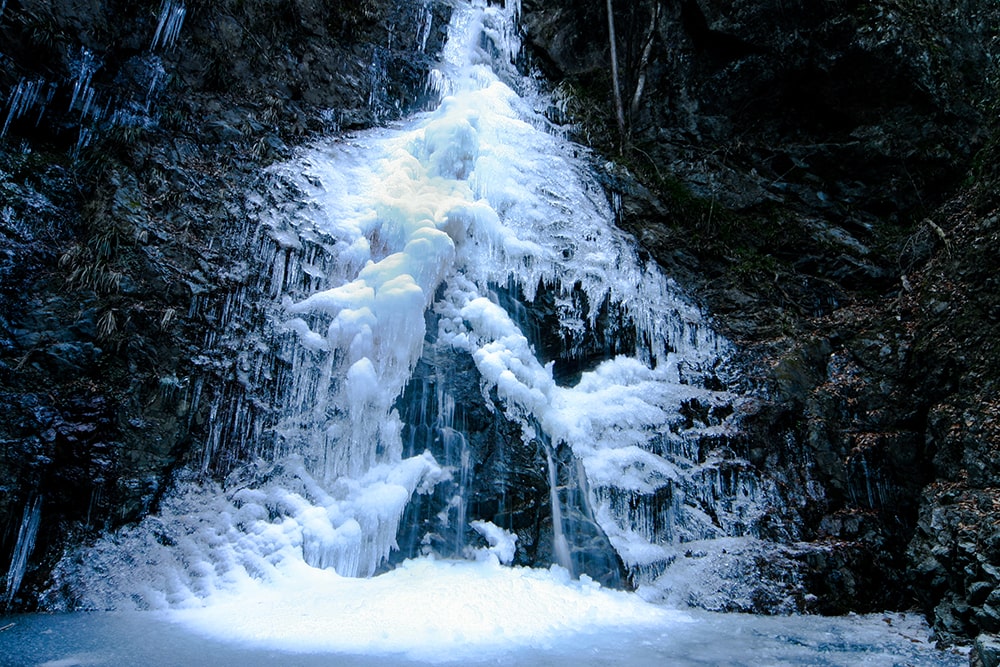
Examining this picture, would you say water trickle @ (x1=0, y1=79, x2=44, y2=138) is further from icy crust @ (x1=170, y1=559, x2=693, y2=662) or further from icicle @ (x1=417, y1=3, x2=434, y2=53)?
icicle @ (x1=417, y1=3, x2=434, y2=53)

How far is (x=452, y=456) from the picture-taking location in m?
7.30

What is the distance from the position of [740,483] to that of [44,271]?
836 cm

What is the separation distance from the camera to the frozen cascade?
6270mm

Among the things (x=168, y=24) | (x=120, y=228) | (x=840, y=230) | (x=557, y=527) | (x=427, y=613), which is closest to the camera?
(x=427, y=613)

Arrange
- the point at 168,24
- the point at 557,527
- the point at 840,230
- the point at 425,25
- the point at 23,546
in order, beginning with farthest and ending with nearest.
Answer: the point at 425,25
the point at 840,230
the point at 168,24
the point at 557,527
the point at 23,546

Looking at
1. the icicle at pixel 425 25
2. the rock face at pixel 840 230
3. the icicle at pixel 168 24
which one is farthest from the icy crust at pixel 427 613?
the icicle at pixel 425 25

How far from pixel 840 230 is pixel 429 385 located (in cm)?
784

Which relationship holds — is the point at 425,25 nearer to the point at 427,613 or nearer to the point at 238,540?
the point at 238,540

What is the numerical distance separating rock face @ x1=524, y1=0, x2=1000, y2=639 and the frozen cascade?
0.99 metres

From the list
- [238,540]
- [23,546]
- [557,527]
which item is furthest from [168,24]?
[557,527]

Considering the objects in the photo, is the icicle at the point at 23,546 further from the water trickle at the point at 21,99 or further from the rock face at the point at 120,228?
the water trickle at the point at 21,99

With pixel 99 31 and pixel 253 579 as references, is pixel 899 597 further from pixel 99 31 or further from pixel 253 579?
pixel 99 31

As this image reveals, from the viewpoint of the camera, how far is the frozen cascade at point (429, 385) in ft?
20.6

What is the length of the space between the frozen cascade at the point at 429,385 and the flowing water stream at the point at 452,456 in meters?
0.03
